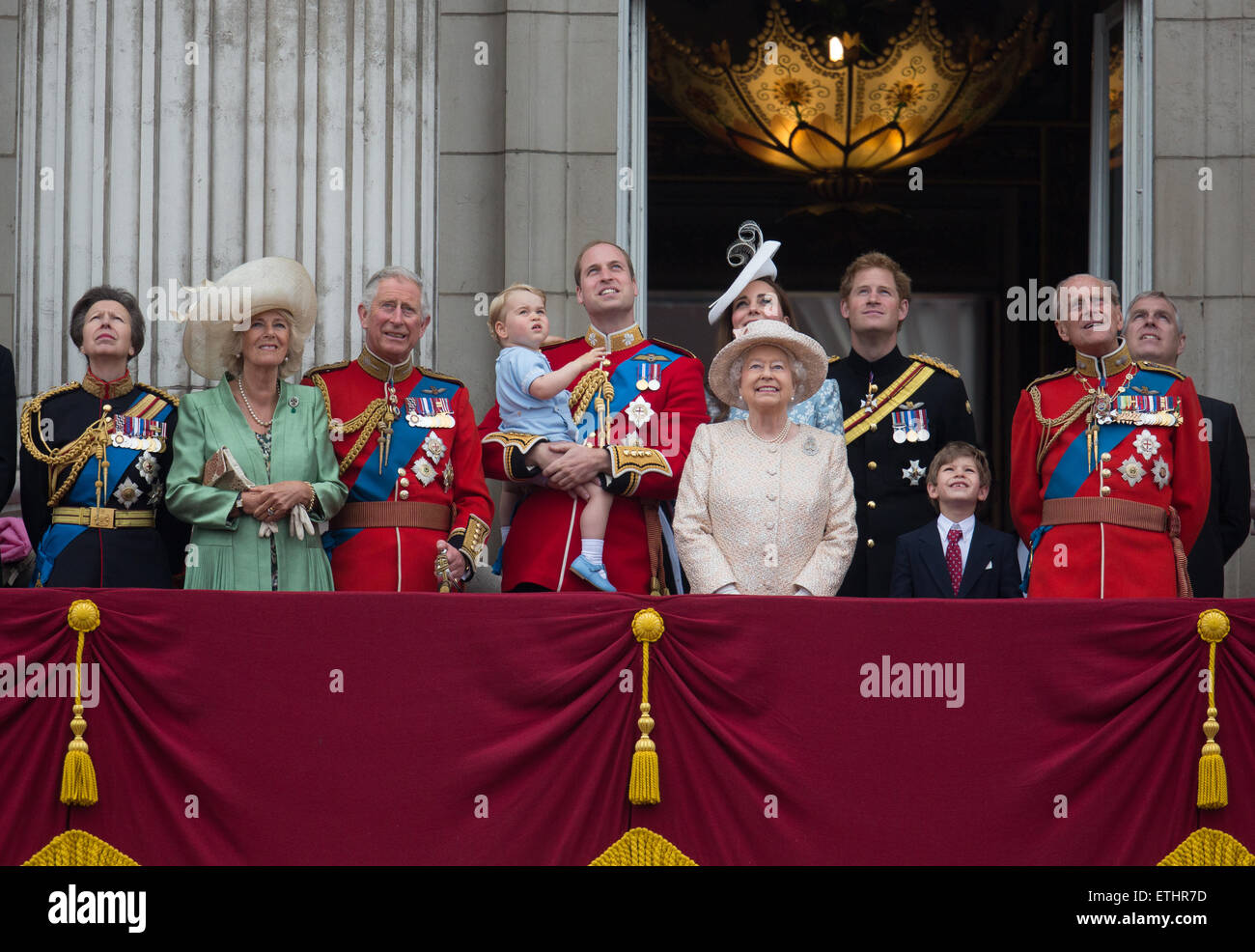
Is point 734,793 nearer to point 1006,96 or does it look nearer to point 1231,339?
point 1231,339

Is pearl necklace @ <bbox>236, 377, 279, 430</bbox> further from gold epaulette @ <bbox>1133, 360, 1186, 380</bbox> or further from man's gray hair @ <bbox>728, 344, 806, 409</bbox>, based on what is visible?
gold epaulette @ <bbox>1133, 360, 1186, 380</bbox>

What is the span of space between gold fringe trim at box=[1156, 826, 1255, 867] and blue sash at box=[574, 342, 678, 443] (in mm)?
2625

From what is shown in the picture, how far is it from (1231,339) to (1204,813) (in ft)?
13.2

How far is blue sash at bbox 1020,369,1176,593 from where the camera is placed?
7.50 meters

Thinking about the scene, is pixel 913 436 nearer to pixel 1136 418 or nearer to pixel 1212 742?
pixel 1136 418

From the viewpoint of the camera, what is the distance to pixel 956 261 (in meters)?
14.9

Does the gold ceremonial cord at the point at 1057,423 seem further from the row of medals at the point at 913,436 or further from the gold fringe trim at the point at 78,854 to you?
the gold fringe trim at the point at 78,854

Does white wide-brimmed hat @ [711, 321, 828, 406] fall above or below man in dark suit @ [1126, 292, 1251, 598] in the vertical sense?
above

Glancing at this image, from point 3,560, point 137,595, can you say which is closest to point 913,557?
point 137,595

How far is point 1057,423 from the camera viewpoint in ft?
24.9

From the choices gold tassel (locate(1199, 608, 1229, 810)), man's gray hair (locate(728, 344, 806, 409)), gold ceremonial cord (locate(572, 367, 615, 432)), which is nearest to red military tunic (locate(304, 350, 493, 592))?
gold ceremonial cord (locate(572, 367, 615, 432))

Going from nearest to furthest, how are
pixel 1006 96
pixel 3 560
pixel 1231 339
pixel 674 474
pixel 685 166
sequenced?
pixel 674 474 → pixel 3 560 → pixel 1231 339 → pixel 1006 96 → pixel 685 166
